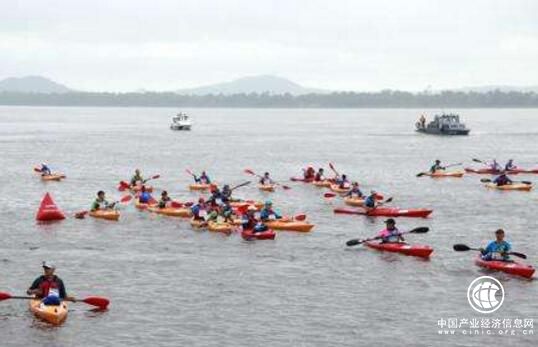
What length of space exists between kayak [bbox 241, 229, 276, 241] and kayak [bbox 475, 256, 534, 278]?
12.0 meters

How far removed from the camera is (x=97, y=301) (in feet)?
113

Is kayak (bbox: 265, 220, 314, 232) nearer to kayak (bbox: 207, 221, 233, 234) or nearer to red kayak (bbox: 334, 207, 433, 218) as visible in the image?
kayak (bbox: 207, 221, 233, 234)

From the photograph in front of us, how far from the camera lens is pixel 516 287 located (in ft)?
125

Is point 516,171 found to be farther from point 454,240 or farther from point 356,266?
point 356,266

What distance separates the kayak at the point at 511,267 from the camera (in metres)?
39.2

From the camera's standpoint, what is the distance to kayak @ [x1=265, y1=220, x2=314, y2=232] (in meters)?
50.3

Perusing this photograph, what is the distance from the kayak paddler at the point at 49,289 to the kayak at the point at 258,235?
16.0 meters

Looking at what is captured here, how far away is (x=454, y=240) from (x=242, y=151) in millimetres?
82160

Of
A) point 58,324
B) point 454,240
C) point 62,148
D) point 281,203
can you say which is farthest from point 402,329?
point 62,148

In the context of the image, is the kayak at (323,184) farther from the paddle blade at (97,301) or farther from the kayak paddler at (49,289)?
the kayak paddler at (49,289)

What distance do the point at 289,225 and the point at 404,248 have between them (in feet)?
26.9

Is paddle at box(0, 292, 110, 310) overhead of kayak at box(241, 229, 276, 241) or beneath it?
beneath

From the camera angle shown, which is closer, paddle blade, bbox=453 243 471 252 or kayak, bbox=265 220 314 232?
paddle blade, bbox=453 243 471 252

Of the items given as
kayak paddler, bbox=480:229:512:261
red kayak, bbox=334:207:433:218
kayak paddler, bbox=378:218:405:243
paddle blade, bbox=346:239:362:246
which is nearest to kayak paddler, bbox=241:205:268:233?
paddle blade, bbox=346:239:362:246
